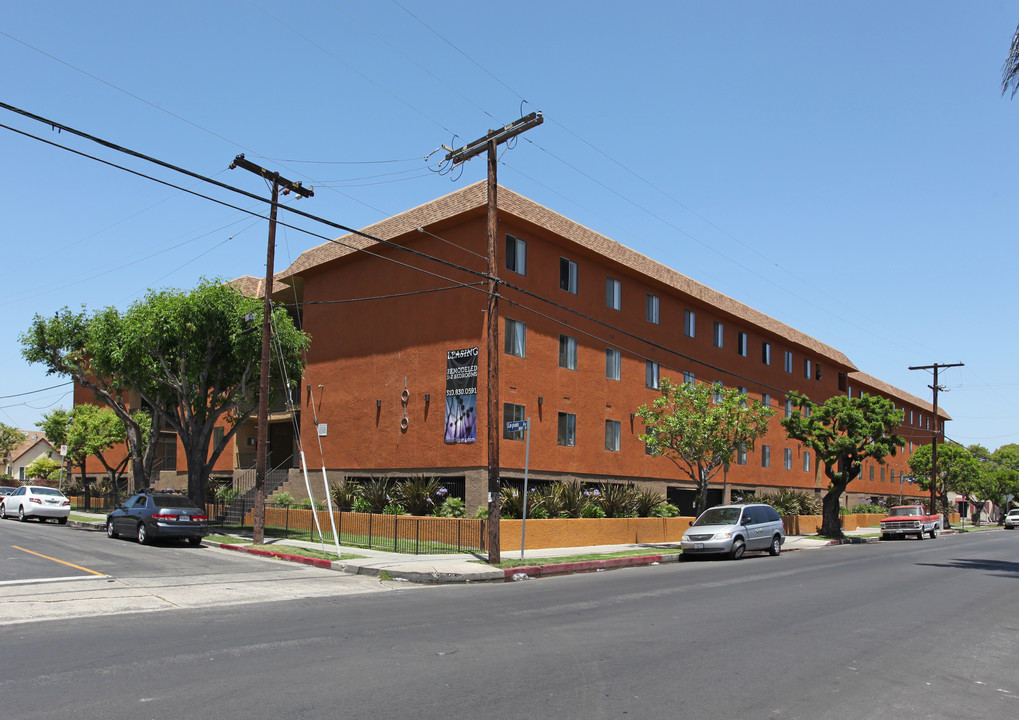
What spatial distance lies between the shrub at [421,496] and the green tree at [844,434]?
20.2 metres

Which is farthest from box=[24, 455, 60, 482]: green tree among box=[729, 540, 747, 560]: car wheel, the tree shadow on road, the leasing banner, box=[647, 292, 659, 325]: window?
the tree shadow on road

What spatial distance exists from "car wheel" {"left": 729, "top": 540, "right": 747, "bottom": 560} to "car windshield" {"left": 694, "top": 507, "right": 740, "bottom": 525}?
0.66m

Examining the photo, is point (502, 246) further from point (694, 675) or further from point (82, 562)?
point (694, 675)

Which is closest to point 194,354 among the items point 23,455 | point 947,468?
point 947,468

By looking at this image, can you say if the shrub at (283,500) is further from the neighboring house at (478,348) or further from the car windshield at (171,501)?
the car windshield at (171,501)

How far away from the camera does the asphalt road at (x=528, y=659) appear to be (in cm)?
640

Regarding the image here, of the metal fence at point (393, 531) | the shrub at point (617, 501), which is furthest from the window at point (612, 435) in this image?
the metal fence at point (393, 531)

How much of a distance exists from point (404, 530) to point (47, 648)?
1565 centimetres

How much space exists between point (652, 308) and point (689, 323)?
3.62 meters

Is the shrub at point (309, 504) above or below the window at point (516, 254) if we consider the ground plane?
below

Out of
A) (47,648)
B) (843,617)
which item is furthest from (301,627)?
(843,617)

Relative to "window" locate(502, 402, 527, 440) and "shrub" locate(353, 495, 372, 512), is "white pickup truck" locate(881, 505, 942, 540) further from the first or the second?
"shrub" locate(353, 495, 372, 512)

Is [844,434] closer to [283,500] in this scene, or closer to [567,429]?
[567,429]

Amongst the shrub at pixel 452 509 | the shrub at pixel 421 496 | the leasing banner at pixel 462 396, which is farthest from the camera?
the leasing banner at pixel 462 396
